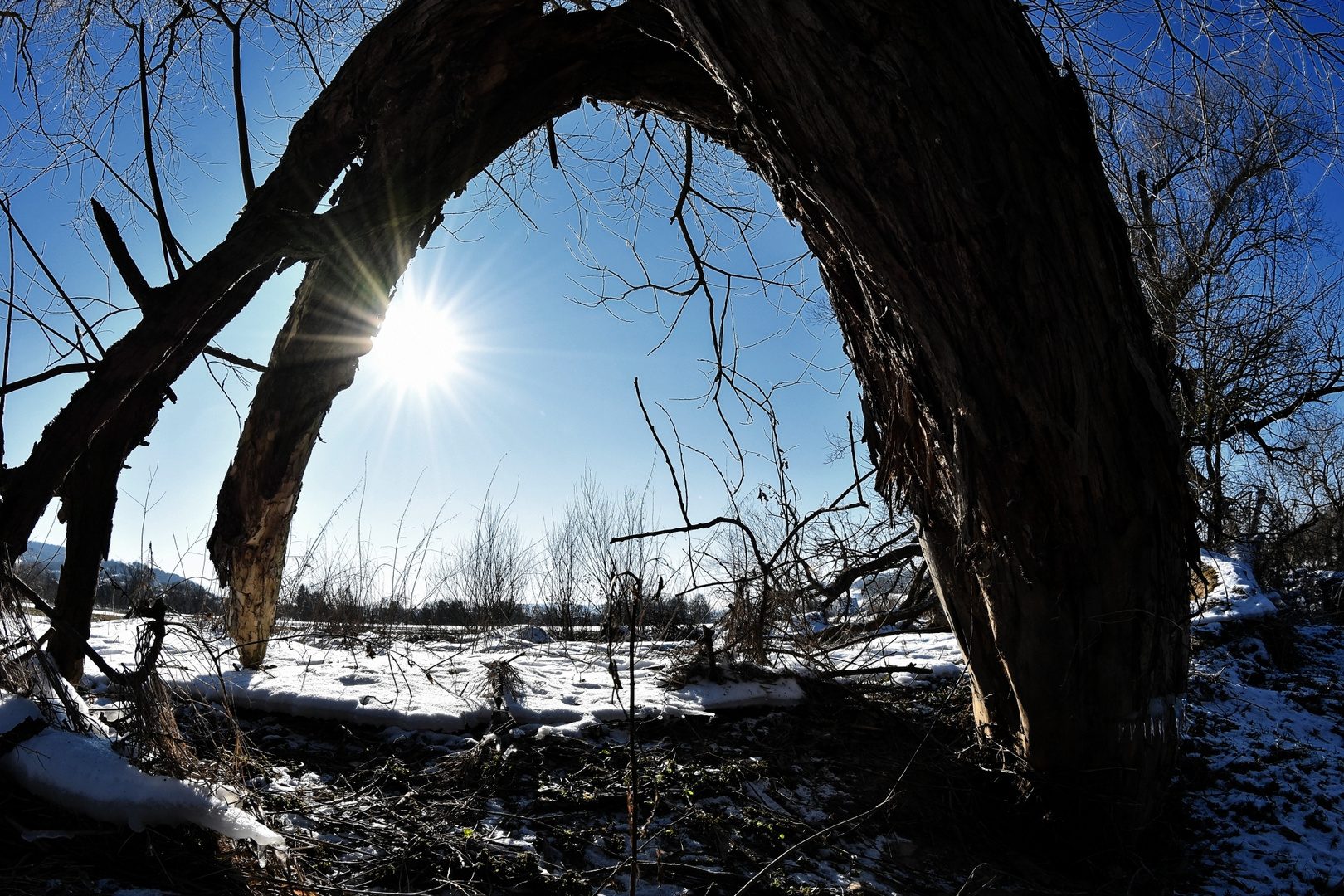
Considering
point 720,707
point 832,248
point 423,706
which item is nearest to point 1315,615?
point 720,707

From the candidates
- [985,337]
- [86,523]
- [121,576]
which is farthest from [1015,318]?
[121,576]

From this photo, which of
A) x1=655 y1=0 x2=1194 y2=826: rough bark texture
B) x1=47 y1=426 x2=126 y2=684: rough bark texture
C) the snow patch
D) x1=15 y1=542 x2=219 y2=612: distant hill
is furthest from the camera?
x1=15 y1=542 x2=219 y2=612: distant hill

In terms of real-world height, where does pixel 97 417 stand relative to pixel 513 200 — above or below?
below

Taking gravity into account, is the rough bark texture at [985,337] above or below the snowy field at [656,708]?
above

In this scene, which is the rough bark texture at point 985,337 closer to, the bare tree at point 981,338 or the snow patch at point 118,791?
the bare tree at point 981,338

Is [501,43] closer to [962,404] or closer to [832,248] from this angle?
[832,248]

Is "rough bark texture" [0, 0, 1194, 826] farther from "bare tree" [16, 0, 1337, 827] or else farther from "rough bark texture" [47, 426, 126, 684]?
"rough bark texture" [47, 426, 126, 684]

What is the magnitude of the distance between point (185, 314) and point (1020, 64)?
6.81ft

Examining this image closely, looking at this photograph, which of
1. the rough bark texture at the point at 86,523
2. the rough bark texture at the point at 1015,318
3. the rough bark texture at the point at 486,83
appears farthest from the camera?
the rough bark texture at the point at 486,83

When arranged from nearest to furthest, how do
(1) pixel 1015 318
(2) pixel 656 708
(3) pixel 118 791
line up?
(3) pixel 118 791 → (1) pixel 1015 318 → (2) pixel 656 708

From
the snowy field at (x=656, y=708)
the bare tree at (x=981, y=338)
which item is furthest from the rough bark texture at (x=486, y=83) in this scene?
the snowy field at (x=656, y=708)

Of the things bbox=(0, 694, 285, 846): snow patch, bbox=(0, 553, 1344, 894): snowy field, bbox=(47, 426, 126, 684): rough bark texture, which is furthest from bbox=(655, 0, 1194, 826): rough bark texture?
bbox=(47, 426, 126, 684): rough bark texture

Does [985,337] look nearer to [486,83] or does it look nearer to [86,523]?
[486,83]

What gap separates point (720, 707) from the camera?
2.57m
